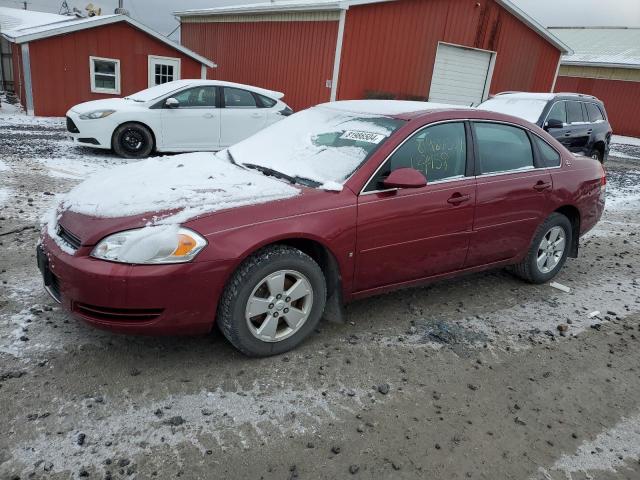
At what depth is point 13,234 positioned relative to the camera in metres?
5.09

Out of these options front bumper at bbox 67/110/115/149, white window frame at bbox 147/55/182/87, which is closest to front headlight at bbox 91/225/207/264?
front bumper at bbox 67/110/115/149

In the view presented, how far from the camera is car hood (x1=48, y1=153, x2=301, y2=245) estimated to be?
2.93 m

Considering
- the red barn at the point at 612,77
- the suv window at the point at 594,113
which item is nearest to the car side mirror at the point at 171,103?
the suv window at the point at 594,113

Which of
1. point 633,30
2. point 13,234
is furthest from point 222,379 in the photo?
point 633,30

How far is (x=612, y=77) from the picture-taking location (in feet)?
86.4

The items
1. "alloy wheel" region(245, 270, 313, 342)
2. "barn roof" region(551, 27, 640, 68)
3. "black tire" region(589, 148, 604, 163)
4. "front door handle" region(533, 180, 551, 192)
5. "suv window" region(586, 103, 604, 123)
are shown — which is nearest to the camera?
"alloy wheel" region(245, 270, 313, 342)

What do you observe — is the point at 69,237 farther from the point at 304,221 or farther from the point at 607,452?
the point at 607,452

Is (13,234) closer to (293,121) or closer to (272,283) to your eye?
(293,121)

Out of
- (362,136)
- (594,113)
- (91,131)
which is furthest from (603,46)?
(362,136)

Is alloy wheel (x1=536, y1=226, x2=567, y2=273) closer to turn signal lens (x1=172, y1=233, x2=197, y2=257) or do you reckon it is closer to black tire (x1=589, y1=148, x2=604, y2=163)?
turn signal lens (x1=172, y1=233, x2=197, y2=257)

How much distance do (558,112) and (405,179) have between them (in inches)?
307

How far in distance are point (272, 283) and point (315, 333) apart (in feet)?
2.40

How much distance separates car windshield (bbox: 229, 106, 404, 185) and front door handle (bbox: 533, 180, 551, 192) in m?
1.53

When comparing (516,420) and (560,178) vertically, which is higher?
(560,178)
